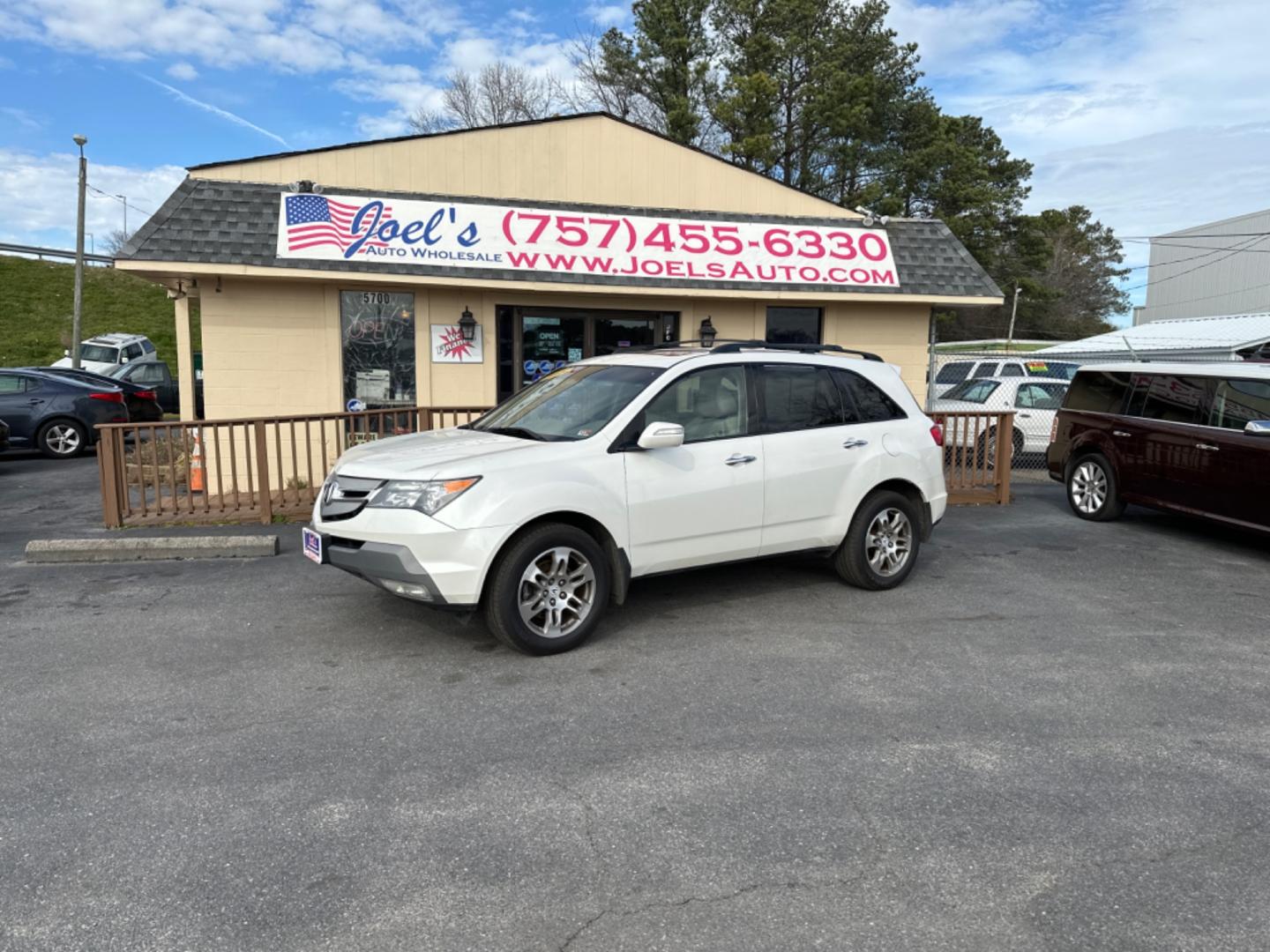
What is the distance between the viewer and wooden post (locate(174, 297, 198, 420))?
10898 millimetres

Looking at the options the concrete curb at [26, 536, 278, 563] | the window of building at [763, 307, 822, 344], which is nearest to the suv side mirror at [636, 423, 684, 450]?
the concrete curb at [26, 536, 278, 563]

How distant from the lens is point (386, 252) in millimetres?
10211

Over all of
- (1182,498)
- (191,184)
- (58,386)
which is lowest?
(1182,498)

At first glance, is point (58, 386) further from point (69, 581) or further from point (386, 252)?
point (69, 581)

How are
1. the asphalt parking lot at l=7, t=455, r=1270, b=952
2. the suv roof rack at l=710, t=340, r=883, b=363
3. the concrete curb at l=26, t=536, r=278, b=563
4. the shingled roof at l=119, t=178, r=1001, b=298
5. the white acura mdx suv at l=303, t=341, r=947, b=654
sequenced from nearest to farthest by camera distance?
the asphalt parking lot at l=7, t=455, r=1270, b=952 < the white acura mdx suv at l=303, t=341, r=947, b=654 < the suv roof rack at l=710, t=340, r=883, b=363 < the concrete curb at l=26, t=536, r=278, b=563 < the shingled roof at l=119, t=178, r=1001, b=298

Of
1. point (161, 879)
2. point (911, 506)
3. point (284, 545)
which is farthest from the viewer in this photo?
point (284, 545)

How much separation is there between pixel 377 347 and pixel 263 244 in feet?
5.73


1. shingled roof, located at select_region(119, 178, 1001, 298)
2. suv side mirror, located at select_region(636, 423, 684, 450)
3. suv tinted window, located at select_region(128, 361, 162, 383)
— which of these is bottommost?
suv side mirror, located at select_region(636, 423, 684, 450)

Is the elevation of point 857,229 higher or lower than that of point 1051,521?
higher

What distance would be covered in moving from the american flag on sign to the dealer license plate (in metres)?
5.75

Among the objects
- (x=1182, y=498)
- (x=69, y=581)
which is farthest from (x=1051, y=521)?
(x=69, y=581)

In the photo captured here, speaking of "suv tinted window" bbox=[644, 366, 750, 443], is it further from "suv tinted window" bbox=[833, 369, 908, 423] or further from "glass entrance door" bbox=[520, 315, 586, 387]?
"glass entrance door" bbox=[520, 315, 586, 387]

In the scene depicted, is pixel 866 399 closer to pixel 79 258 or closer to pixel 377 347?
pixel 377 347

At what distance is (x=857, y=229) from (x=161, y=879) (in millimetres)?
11337
